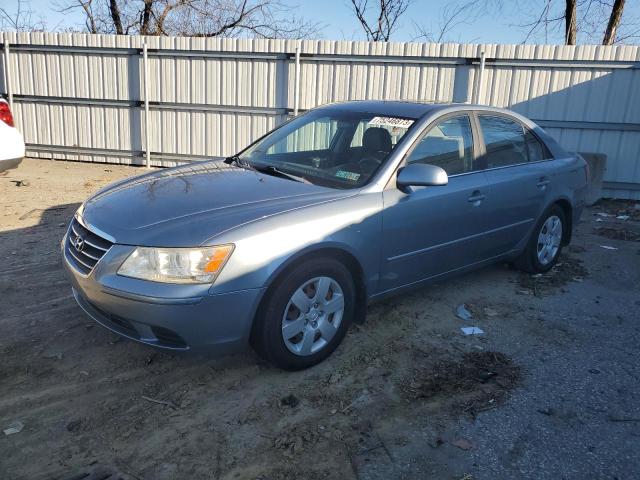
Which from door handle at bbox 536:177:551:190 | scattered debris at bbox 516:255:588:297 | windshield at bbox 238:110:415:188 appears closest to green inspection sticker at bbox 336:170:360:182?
windshield at bbox 238:110:415:188

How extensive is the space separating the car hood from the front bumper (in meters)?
0.26

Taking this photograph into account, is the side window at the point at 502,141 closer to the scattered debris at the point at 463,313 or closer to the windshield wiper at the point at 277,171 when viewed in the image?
the scattered debris at the point at 463,313

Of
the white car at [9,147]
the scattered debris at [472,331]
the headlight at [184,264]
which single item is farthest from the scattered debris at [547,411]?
the white car at [9,147]

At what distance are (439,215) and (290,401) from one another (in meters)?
1.72

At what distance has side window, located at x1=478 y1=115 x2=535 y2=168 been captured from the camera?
14.8ft

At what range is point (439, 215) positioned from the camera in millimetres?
3959

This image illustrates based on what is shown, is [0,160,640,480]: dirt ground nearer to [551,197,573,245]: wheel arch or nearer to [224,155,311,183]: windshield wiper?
[551,197,573,245]: wheel arch

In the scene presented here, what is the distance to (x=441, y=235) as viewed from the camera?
4.02 meters

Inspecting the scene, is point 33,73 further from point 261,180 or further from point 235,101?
point 261,180

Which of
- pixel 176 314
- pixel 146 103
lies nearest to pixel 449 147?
pixel 176 314

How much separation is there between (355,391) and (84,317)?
6.89 feet

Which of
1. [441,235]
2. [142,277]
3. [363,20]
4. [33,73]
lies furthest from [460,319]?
[363,20]

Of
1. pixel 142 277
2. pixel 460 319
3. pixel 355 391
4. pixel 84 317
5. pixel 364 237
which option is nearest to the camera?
pixel 142 277

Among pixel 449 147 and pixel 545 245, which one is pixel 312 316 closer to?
pixel 449 147
